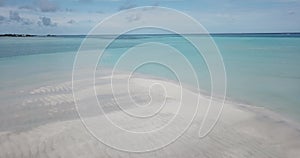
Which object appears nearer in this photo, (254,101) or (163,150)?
(163,150)

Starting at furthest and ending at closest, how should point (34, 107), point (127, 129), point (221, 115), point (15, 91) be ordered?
point (15, 91)
point (34, 107)
point (221, 115)
point (127, 129)

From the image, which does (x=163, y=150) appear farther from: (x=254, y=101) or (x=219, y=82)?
(x=219, y=82)

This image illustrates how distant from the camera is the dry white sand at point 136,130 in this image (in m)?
7.38

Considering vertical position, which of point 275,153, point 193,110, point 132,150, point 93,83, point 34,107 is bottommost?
point 93,83

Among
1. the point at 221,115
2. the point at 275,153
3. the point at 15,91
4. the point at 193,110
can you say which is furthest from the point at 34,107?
the point at 275,153

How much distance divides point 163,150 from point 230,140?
180cm

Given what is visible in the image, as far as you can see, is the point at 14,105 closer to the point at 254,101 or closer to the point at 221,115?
the point at 221,115

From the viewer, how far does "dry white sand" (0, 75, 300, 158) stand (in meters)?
7.38

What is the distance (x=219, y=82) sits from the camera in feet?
54.2

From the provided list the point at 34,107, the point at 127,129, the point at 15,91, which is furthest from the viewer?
the point at 15,91

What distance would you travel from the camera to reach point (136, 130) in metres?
8.84

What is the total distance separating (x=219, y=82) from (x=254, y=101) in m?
3.98

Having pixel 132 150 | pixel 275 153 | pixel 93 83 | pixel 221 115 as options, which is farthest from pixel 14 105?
pixel 275 153

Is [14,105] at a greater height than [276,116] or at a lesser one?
lesser
